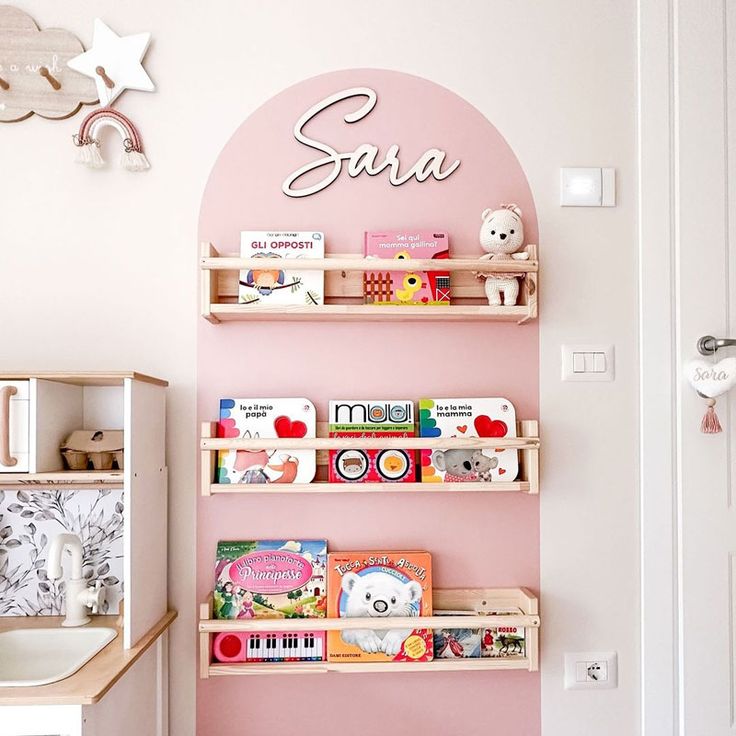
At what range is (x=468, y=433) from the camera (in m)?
1.95

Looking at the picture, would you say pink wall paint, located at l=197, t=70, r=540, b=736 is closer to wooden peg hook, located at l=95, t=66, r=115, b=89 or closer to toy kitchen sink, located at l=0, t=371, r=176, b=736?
toy kitchen sink, located at l=0, t=371, r=176, b=736

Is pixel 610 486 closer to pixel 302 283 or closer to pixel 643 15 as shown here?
pixel 302 283

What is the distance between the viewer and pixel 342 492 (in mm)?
1946

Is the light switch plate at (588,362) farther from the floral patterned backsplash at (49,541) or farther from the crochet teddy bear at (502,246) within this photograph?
the floral patterned backsplash at (49,541)

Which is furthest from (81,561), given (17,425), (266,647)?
(266,647)

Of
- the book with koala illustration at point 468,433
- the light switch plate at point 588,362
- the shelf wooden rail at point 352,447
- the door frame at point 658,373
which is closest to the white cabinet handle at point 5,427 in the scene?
the shelf wooden rail at point 352,447

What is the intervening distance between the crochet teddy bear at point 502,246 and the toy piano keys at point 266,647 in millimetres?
1008

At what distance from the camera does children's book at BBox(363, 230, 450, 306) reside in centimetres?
196

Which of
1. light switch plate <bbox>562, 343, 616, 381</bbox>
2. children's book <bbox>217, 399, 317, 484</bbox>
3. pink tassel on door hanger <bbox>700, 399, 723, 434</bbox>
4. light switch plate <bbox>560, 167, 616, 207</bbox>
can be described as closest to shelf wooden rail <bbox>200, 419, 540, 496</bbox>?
children's book <bbox>217, 399, 317, 484</bbox>

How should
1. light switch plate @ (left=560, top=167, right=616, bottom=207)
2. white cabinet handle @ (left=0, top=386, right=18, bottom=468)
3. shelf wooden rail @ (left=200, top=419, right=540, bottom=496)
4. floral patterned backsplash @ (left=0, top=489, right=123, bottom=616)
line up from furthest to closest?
1. light switch plate @ (left=560, top=167, right=616, bottom=207)
2. floral patterned backsplash @ (left=0, top=489, right=123, bottom=616)
3. shelf wooden rail @ (left=200, top=419, right=540, bottom=496)
4. white cabinet handle @ (left=0, top=386, right=18, bottom=468)

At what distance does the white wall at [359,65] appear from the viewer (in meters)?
1.99

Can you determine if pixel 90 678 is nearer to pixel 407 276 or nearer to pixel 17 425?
pixel 17 425

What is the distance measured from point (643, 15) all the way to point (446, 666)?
6.08ft

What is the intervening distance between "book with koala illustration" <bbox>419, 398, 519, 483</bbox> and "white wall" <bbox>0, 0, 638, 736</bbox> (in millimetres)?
146
